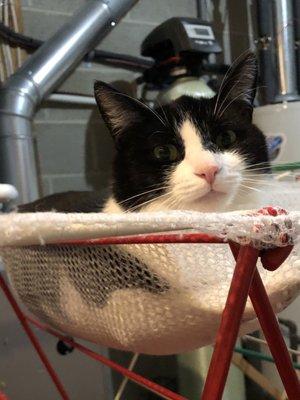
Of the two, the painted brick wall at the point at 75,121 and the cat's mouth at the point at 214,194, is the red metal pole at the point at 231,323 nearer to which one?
the cat's mouth at the point at 214,194

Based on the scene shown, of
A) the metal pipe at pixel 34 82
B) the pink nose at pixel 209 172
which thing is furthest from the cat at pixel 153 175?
the metal pipe at pixel 34 82

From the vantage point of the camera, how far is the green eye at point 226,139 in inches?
26.7

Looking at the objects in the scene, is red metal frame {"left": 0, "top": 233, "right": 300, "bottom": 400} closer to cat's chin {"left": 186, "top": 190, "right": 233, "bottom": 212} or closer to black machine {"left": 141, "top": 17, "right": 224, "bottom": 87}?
cat's chin {"left": 186, "top": 190, "right": 233, "bottom": 212}

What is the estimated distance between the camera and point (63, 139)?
4.55 ft

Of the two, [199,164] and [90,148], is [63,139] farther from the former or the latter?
[199,164]

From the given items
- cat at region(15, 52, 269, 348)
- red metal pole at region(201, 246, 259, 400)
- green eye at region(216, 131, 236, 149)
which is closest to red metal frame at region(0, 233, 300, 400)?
red metal pole at region(201, 246, 259, 400)

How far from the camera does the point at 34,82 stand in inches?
47.8

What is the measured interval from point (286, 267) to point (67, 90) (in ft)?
3.61

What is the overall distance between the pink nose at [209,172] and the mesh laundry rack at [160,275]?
0.15 metres

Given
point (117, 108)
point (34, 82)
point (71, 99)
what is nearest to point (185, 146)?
point (117, 108)

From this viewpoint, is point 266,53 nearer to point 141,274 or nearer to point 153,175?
point 153,175

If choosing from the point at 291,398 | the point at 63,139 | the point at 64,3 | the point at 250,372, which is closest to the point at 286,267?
the point at 291,398

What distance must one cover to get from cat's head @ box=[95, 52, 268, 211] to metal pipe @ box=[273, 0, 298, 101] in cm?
67

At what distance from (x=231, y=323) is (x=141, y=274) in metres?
0.17
